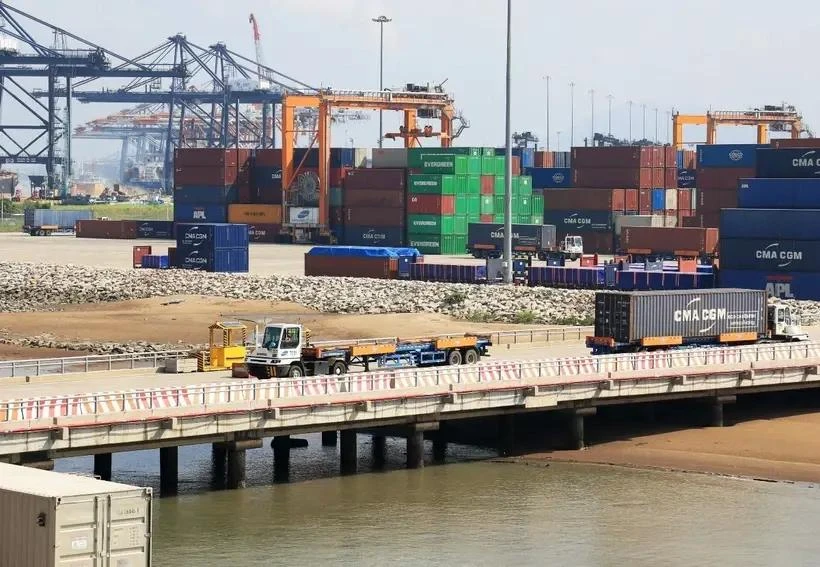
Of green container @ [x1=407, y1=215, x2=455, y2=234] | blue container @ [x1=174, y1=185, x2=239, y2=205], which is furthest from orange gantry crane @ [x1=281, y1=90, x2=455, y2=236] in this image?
green container @ [x1=407, y1=215, x2=455, y2=234]

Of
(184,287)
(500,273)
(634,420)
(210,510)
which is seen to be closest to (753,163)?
(500,273)

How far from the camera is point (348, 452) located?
49.8 metres

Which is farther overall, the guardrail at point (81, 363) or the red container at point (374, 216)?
the red container at point (374, 216)

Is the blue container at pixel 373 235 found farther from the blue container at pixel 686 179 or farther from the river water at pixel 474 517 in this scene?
the river water at pixel 474 517

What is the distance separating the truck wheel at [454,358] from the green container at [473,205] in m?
82.3

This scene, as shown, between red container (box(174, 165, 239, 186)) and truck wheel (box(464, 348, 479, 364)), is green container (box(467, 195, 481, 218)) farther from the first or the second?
truck wheel (box(464, 348, 479, 364))

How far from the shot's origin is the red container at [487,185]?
465ft

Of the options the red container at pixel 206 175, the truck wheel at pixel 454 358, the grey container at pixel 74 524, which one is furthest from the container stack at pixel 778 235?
the red container at pixel 206 175

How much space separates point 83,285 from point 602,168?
57936mm

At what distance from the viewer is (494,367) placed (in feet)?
166

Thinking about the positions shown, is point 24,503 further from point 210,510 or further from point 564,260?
point 564,260

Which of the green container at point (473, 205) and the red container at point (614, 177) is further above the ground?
the red container at point (614, 177)

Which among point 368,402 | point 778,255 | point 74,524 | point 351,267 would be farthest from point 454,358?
point 351,267

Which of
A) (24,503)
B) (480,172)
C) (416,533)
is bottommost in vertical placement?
(416,533)
